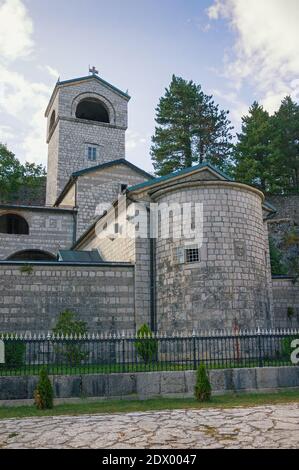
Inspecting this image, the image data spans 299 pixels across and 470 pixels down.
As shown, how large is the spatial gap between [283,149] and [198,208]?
2529 cm

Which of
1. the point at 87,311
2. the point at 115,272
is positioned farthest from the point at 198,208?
the point at 87,311

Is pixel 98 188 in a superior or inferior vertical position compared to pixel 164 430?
superior

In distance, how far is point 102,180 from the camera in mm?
29344

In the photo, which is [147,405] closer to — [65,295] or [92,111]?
[65,295]

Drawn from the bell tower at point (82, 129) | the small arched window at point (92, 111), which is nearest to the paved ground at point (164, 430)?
the bell tower at point (82, 129)

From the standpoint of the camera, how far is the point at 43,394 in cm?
996

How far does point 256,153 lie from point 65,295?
81.4 feet

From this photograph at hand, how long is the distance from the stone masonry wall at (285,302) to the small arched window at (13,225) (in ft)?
59.9

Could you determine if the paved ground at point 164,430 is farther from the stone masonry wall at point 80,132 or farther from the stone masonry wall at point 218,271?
the stone masonry wall at point 80,132

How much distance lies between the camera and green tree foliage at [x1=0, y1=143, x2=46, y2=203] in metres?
37.2

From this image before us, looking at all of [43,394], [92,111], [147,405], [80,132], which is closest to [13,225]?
[80,132]
